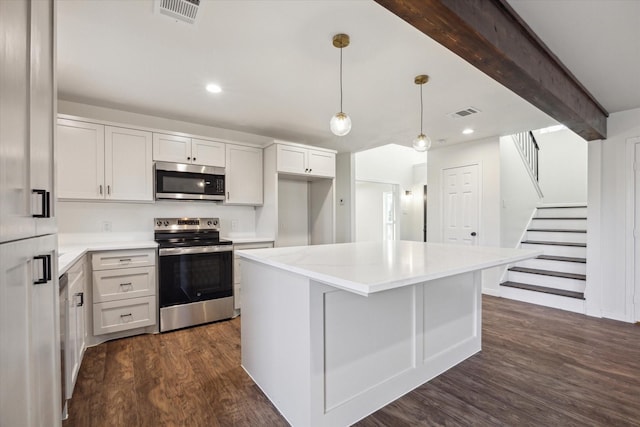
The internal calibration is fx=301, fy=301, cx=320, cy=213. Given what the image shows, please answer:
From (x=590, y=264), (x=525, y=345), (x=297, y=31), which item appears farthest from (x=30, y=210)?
(x=590, y=264)

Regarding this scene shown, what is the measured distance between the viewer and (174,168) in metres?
3.37

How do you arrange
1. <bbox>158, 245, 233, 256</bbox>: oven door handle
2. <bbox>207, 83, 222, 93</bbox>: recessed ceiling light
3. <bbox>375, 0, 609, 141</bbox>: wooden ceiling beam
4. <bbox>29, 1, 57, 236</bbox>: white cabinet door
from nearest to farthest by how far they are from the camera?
<bbox>29, 1, 57, 236</bbox>: white cabinet door < <bbox>375, 0, 609, 141</bbox>: wooden ceiling beam < <bbox>207, 83, 222, 93</bbox>: recessed ceiling light < <bbox>158, 245, 233, 256</bbox>: oven door handle

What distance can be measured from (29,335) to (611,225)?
4.97 metres

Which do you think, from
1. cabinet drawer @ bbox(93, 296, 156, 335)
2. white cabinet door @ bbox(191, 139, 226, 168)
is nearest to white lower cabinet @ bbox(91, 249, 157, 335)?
cabinet drawer @ bbox(93, 296, 156, 335)

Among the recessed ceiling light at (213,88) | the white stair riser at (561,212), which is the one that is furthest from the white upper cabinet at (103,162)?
the white stair riser at (561,212)

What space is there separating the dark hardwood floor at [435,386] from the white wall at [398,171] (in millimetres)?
4479

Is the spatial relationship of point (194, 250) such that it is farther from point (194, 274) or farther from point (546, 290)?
point (546, 290)

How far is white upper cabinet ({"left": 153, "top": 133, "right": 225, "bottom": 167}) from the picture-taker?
10.9 ft

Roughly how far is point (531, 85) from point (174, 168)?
337 centimetres

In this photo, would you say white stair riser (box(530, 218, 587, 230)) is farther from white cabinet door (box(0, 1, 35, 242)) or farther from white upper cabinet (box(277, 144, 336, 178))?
white cabinet door (box(0, 1, 35, 242))

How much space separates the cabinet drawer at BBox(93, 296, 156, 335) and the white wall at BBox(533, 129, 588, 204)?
24.5 ft

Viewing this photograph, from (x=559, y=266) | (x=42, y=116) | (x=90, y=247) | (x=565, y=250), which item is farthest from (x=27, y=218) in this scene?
(x=565, y=250)

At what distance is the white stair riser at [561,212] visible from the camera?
5.09 meters

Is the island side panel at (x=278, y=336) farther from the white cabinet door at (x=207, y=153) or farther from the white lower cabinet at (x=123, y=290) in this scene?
the white cabinet door at (x=207, y=153)
